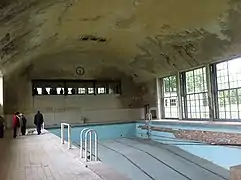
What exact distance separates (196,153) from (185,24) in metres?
4.32

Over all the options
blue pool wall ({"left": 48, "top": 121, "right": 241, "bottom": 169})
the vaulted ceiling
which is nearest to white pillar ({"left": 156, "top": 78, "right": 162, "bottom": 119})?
the vaulted ceiling

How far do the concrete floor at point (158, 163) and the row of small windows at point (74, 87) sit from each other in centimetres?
529

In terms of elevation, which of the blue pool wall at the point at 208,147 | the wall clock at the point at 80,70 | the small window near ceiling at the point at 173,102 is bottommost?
the blue pool wall at the point at 208,147

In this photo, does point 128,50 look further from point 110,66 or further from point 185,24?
point 185,24

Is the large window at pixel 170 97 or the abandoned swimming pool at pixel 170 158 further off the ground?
the large window at pixel 170 97

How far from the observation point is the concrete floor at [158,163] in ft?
24.9

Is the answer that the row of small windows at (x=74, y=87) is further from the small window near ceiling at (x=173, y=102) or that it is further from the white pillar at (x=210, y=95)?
the white pillar at (x=210, y=95)

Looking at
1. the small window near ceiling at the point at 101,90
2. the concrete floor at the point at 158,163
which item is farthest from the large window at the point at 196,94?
the small window near ceiling at the point at 101,90

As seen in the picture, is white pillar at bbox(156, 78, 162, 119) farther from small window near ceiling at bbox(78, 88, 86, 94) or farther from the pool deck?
the pool deck

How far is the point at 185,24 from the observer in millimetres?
9523

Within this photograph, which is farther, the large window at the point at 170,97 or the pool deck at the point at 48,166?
the large window at the point at 170,97

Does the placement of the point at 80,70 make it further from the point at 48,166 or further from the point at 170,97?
the point at 48,166

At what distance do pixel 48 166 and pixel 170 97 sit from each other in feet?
33.0

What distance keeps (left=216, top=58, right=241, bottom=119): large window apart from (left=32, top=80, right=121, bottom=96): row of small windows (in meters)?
7.02
